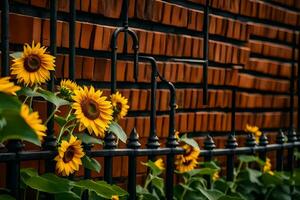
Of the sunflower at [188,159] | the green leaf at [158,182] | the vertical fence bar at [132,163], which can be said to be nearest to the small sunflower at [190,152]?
the sunflower at [188,159]

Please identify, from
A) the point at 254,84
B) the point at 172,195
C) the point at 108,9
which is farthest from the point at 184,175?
the point at 254,84

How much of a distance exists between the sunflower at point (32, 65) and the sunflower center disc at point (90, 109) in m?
0.15

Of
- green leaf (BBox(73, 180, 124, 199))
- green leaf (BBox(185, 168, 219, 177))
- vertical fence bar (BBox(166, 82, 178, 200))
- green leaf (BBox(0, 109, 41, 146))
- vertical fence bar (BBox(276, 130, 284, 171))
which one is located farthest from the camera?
vertical fence bar (BBox(276, 130, 284, 171))

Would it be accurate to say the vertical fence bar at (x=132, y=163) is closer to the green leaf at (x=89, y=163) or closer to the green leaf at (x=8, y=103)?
the green leaf at (x=89, y=163)

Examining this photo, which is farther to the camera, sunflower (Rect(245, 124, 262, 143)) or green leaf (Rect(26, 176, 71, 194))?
sunflower (Rect(245, 124, 262, 143))

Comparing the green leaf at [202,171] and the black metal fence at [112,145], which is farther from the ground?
the black metal fence at [112,145]

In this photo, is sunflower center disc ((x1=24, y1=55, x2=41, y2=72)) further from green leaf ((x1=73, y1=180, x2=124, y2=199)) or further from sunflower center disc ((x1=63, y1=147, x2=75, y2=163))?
green leaf ((x1=73, y1=180, x2=124, y2=199))

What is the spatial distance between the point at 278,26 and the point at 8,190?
2556 mm

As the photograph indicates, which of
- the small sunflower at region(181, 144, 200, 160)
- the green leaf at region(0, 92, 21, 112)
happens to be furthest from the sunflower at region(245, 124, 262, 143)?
the green leaf at region(0, 92, 21, 112)

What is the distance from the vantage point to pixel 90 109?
6.50 feet

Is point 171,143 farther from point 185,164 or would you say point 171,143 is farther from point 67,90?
point 67,90

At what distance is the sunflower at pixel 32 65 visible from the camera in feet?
6.21

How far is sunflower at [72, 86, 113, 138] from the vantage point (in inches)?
77.2

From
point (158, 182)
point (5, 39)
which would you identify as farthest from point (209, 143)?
point (5, 39)
